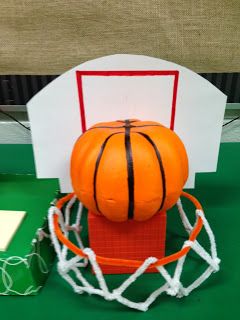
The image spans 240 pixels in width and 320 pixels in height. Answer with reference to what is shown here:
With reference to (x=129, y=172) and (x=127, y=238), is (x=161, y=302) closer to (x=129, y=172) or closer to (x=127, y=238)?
(x=127, y=238)

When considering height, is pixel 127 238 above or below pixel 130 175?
below

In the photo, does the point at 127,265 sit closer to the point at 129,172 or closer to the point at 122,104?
the point at 129,172

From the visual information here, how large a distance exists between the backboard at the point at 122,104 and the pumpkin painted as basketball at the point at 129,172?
0.41 ft

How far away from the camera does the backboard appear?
0.64 metres

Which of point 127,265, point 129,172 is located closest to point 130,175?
point 129,172

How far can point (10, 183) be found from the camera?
783 millimetres

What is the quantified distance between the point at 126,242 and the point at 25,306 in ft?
0.67

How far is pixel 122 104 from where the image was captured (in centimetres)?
67

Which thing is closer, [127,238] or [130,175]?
[130,175]

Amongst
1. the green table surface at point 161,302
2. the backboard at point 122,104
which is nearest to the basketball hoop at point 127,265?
the green table surface at point 161,302

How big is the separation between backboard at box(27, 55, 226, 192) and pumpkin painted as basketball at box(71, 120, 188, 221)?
125 millimetres

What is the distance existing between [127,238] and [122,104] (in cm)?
26

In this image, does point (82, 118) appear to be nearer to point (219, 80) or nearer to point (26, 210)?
point (26, 210)

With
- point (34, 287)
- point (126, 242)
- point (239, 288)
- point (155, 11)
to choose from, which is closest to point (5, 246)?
point (34, 287)
